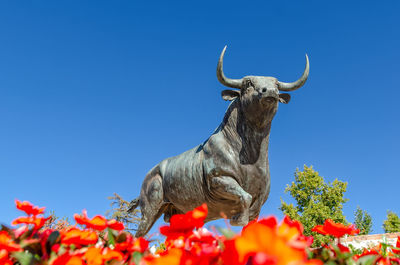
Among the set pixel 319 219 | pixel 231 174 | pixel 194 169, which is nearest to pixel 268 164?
pixel 231 174

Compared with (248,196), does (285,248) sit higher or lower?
lower

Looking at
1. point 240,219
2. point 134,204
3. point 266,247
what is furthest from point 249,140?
point 266,247

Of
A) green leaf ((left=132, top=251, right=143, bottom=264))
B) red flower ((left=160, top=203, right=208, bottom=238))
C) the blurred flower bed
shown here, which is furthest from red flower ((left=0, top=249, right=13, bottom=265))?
red flower ((left=160, top=203, right=208, bottom=238))

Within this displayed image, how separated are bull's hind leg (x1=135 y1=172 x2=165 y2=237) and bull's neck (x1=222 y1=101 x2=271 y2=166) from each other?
5.95 ft

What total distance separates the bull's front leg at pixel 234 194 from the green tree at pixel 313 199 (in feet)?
66.6

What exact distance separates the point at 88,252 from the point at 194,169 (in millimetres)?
4712

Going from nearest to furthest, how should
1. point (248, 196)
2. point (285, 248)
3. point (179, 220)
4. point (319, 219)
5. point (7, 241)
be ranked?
point (285, 248), point (179, 220), point (7, 241), point (248, 196), point (319, 219)

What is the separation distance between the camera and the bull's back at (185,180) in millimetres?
6137

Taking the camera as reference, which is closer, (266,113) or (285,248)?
(285,248)

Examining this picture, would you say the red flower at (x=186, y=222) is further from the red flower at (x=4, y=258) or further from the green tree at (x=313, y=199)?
the green tree at (x=313, y=199)

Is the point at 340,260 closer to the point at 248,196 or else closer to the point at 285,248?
the point at 285,248

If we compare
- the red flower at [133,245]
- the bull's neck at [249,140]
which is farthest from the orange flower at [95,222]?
the bull's neck at [249,140]

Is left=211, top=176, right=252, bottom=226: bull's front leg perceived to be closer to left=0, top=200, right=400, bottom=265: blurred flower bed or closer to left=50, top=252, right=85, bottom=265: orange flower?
left=0, top=200, right=400, bottom=265: blurred flower bed

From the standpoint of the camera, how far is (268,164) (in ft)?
20.0
